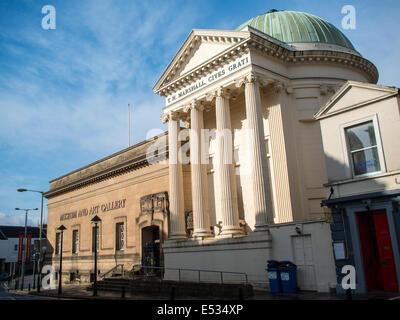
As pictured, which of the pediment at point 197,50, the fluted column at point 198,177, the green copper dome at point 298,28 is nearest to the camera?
the pediment at point 197,50

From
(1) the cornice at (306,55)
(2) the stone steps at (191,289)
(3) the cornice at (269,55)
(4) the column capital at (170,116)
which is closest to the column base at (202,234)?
(2) the stone steps at (191,289)

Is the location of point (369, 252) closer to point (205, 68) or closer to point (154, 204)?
point (205, 68)

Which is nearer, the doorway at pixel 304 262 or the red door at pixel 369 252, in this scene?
the red door at pixel 369 252

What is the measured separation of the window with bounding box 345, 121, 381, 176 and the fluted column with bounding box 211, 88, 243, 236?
7705 mm

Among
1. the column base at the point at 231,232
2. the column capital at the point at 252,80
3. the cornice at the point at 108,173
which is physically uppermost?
the column capital at the point at 252,80

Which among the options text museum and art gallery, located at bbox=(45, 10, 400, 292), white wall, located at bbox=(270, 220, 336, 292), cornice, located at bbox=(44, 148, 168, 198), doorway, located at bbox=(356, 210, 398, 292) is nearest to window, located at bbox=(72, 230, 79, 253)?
cornice, located at bbox=(44, 148, 168, 198)

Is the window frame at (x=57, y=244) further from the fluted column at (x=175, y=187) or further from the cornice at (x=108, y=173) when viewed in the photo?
the fluted column at (x=175, y=187)

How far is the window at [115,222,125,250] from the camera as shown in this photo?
104 feet

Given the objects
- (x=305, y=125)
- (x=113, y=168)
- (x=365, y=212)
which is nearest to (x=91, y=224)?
(x=113, y=168)

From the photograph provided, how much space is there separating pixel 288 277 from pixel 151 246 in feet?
46.6

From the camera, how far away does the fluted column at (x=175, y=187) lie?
79.1ft

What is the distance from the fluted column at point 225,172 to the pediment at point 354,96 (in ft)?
22.6
